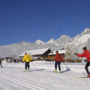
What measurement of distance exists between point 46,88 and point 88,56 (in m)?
3.51

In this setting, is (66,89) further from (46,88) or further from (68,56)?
(68,56)

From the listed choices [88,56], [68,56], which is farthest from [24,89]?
[68,56]

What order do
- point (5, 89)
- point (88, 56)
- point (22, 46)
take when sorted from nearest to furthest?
point (5, 89), point (88, 56), point (22, 46)

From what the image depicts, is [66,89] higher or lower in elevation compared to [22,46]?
lower

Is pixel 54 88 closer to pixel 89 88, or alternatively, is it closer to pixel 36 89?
pixel 36 89

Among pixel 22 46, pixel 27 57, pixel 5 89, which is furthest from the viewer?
pixel 22 46

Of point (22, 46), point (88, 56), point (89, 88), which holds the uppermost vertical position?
point (22, 46)

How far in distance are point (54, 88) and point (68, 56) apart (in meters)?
71.6

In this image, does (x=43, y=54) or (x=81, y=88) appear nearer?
(x=81, y=88)

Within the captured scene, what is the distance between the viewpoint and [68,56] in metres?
75.9

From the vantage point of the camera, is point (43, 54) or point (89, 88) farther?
point (43, 54)

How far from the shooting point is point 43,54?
66.1 metres

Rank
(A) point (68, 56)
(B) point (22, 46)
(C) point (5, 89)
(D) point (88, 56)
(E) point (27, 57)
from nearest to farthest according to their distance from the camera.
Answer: (C) point (5, 89), (D) point (88, 56), (E) point (27, 57), (A) point (68, 56), (B) point (22, 46)

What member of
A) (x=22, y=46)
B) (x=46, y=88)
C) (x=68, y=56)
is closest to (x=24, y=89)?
(x=46, y=88)
